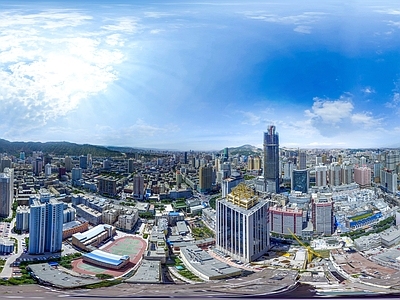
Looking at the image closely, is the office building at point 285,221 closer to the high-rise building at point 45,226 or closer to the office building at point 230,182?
the office building at point 230,182

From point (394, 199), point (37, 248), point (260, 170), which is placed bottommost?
point (37, 248)

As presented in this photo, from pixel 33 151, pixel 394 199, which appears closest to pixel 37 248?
pixel 33 151

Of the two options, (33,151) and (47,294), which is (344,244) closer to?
(47,294)

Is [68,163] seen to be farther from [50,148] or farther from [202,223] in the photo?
[202,223]

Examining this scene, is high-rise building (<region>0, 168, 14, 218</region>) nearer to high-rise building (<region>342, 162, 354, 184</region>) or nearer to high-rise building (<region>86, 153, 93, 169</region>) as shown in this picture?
high-rise building (<region>86, 153, 93, 169</region>)

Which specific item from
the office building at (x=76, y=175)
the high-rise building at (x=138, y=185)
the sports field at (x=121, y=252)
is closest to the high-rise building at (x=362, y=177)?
the high-rise building at (x=138, y=185)
